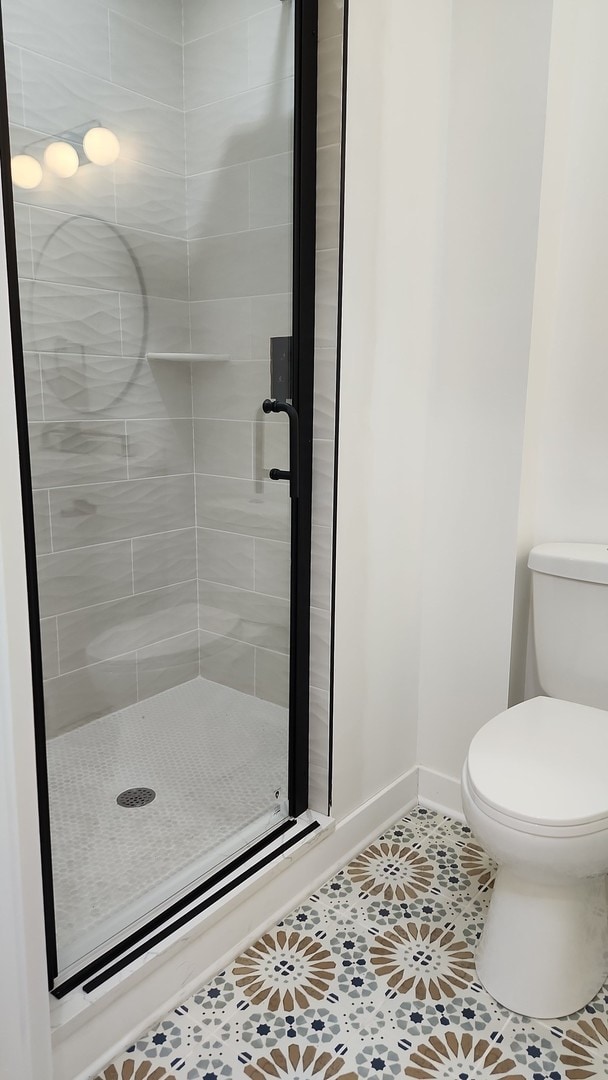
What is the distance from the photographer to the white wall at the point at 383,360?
1541 mm

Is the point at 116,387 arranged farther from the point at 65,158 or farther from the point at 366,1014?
the point at 366,1014

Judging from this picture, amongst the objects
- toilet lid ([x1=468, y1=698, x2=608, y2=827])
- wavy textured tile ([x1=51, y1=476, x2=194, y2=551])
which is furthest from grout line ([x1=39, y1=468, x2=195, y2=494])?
toilet lid ([x1=468, y1=698, x2=608, y2=827])

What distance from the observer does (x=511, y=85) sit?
162 centimetres

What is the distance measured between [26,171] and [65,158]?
150mm

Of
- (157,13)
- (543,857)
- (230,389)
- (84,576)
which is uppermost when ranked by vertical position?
(157,13)

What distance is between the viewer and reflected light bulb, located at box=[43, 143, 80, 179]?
154 cm

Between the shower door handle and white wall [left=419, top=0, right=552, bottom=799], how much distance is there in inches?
18.2

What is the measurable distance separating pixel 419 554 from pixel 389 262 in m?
0.74

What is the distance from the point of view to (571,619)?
1.69 m

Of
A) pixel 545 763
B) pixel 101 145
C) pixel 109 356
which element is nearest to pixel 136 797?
pixel 545 763

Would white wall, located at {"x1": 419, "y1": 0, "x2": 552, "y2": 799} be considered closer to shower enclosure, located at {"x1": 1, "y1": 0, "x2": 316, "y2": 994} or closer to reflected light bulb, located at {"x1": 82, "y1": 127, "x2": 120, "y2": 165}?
shower enclosure, located at {"x1": 1, "y1": 0, "x2": 316, "y2": 994}

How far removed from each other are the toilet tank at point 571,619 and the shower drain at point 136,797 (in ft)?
3.29

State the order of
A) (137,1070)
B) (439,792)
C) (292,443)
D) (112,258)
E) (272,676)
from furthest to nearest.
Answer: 1. (439,792)
2. (272,676)
3. (112,258)
4. (292,443)
5. (137,1070)

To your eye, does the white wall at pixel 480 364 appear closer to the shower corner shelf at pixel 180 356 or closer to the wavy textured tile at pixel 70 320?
the shower corner shelf at pixel 180 356
